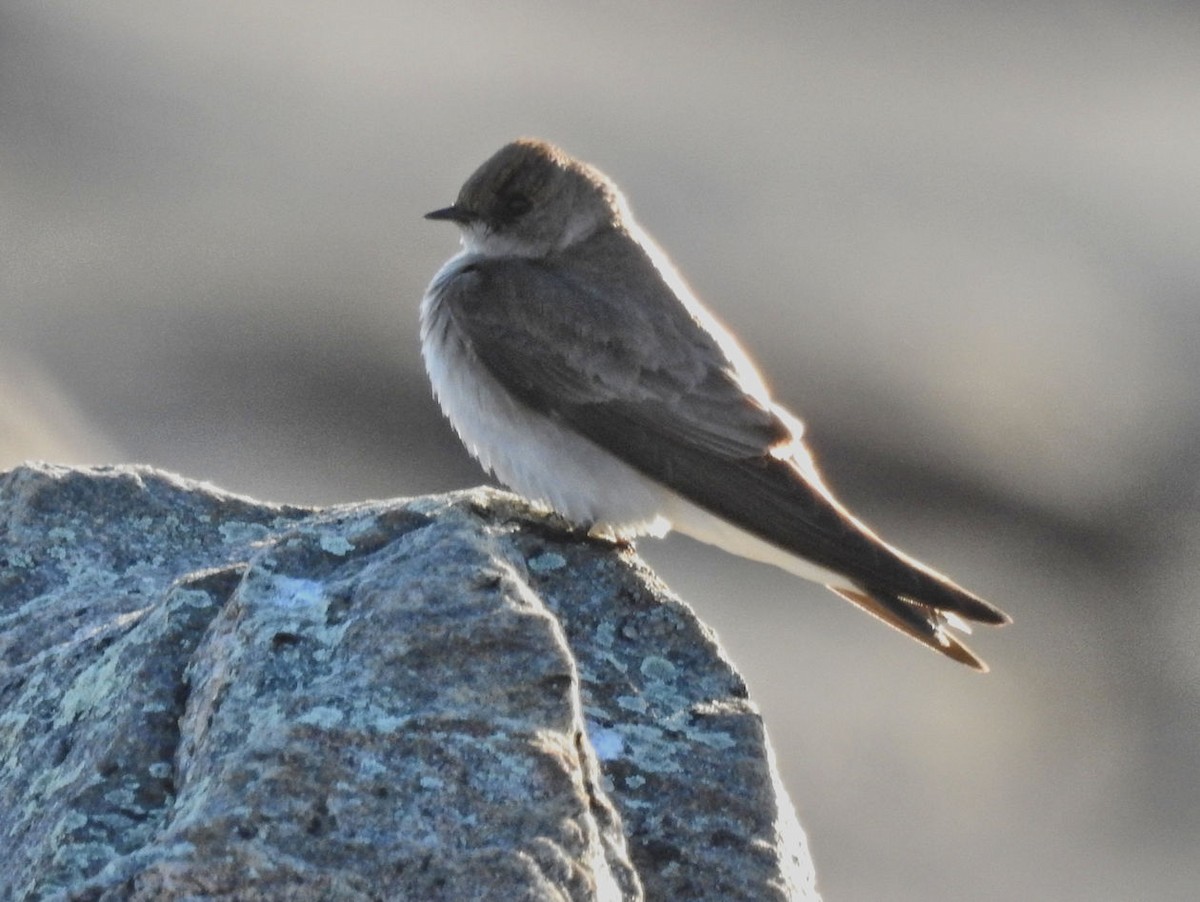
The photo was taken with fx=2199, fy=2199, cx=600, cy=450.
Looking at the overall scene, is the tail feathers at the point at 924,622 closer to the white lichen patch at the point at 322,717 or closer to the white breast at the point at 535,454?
the white breast at the point at 535,454

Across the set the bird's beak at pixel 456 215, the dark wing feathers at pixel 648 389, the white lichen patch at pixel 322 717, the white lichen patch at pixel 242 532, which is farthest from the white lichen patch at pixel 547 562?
the bird's beak at pixel 456 215

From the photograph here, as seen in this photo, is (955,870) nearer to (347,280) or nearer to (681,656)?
(681,656)

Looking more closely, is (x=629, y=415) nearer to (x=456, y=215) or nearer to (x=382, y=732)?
(x=456, y=215)

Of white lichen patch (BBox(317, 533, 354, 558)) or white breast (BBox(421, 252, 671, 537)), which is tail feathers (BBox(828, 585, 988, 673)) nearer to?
white breast (BBox(421, 252, 671, 537))

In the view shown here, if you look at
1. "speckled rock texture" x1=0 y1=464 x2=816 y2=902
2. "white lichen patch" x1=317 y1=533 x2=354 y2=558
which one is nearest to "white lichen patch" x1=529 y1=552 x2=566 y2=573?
"speckled rock texture" x1=0 y1=464 x2=816 y2=902

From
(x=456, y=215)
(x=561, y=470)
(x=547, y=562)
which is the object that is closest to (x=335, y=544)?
(x=547, y=562)

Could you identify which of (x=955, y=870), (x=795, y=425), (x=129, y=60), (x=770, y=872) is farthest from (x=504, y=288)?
(x=129, y=60)
